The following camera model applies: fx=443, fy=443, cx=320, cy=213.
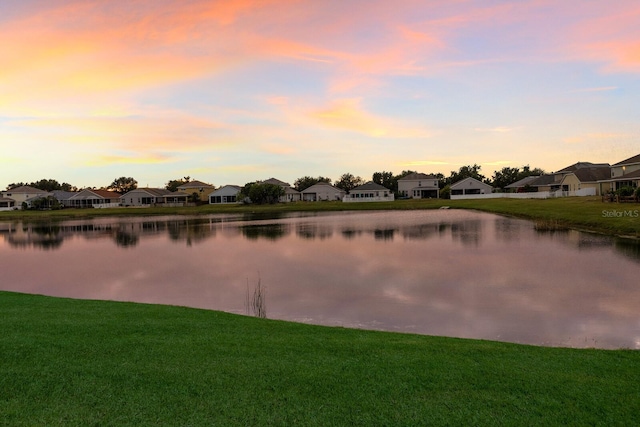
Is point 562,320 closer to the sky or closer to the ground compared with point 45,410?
closer to the ground

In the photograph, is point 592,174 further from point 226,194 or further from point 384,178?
point 226,194

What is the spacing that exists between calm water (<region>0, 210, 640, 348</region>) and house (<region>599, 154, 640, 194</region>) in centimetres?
2915

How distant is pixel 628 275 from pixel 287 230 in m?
27.4

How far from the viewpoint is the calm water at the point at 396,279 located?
38.5 ft

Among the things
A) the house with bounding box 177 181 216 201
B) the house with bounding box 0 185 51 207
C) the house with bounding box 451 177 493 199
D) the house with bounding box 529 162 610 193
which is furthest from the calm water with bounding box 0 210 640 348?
the house with bounding box 0 185 51 207

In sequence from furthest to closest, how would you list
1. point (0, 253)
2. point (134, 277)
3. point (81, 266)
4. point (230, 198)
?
point (230, 198)
point (0, 253)
point (81, 266)
point (134, 277)

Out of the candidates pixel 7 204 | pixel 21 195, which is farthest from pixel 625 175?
pixel 21 195

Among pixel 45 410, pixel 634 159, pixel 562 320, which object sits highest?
pixel 634 159

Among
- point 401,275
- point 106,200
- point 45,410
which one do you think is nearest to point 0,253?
point 401,275

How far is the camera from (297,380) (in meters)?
6.36

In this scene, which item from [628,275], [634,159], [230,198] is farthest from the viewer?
[230,198]

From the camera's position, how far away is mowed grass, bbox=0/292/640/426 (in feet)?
17.6

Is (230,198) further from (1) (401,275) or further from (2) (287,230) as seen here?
(1) (401,275)

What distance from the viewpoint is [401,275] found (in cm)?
1817
